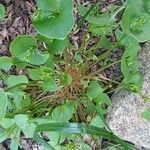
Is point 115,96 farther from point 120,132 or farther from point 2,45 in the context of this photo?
point 2,45

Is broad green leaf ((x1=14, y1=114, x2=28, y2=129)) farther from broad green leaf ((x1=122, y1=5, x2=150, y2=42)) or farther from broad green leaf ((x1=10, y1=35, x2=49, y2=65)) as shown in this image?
broad green leaf ((x1=122, y1=5, x2=150, y2=42))

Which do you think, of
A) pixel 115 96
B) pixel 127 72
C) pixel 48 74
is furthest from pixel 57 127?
pixel 115 96

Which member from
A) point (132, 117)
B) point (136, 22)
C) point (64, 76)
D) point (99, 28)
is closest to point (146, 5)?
point (136, 22)

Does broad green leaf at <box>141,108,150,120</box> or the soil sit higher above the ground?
the soil

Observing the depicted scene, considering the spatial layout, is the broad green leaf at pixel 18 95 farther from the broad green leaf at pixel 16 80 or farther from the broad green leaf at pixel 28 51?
the broad green leaf at pixel 28 51

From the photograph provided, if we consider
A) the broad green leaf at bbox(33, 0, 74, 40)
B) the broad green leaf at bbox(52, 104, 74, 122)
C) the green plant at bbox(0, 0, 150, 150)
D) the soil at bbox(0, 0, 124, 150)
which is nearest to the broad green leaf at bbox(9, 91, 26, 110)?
the green plant at bbox(0, 0, 150, 150)

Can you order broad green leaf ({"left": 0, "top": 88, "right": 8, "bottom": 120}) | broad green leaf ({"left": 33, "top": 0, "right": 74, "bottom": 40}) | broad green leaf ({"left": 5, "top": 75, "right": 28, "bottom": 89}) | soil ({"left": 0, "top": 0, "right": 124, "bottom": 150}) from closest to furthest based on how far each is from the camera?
broad green leaf ({"left": 33, "top": 0, "right": 74, "bottom": 40}) → broad green leaf ({"left": 0, "top": 88, "right": 8, "bottom": 120}) → broad green leaf ({"left": 5, "top": 75, "right": 28, "bottom": 89}) → soil ({"left": 0, "top": 0, "right": 124, "bottom": 150})
